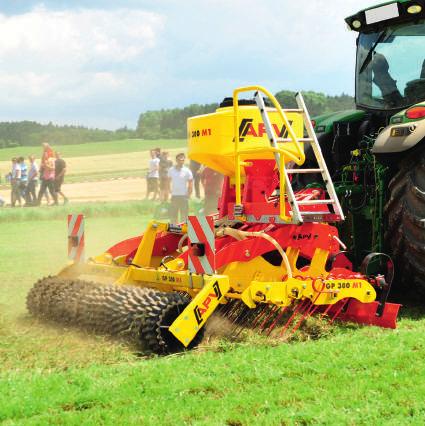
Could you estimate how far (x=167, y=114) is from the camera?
54.0m

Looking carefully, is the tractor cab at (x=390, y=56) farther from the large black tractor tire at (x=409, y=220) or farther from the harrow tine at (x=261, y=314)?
the harrow tine at (x=261, y=314)

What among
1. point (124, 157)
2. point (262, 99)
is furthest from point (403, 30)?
point (124, 157)

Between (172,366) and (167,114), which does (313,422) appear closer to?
(172,366)

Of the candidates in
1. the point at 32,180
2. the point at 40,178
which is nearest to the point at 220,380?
the point at 40,178

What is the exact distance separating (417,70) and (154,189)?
1496 cm

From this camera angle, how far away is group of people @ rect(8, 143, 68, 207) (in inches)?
826

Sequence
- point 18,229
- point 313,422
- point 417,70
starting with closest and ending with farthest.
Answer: point 313,422 → point 417,70 → point 18,229

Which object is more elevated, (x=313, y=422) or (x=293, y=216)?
(x=293, y=216)

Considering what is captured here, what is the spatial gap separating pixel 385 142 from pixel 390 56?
4.69 ft

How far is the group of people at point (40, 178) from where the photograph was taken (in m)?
21.0

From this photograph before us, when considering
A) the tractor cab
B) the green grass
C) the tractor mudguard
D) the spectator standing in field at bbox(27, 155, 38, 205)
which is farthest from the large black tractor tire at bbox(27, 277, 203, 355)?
the green grass

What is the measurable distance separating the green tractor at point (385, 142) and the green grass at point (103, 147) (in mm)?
42360

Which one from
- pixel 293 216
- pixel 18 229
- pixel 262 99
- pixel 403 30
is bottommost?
pixel 18 229

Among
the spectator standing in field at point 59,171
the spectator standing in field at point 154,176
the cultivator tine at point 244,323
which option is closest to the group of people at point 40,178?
the spectator standing in field at point 59,171
